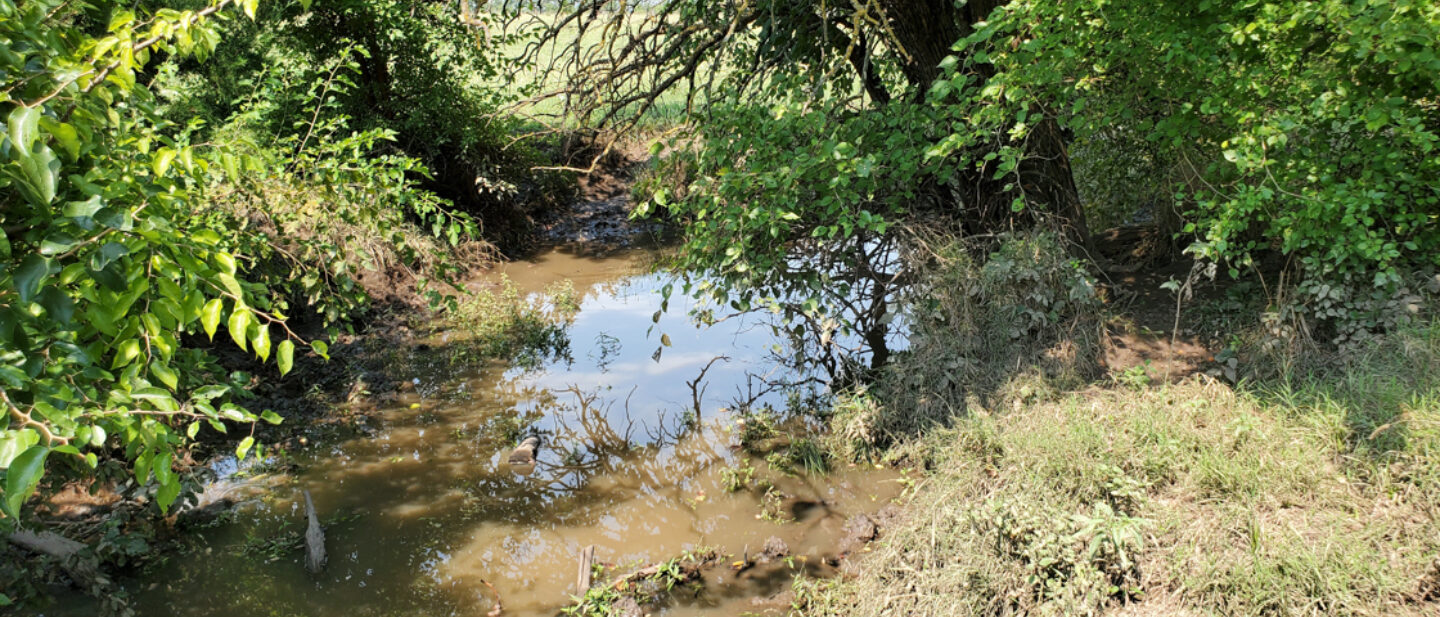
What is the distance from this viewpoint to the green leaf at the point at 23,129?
1.42 meters

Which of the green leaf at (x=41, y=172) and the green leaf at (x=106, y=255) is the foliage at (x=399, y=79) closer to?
the green leaf at (x=106, y=255)

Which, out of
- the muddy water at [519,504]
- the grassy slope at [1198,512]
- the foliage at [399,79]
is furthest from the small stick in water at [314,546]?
the foliage at [399,79]

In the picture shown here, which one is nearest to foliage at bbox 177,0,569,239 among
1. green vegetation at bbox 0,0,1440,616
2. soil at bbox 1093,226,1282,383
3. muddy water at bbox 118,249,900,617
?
muddy water at bbox 118,249,900,617

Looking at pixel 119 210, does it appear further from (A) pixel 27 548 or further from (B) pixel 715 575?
(A) pixel 27 548

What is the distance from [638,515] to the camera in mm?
5207

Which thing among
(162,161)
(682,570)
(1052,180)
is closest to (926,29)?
(1052,180)

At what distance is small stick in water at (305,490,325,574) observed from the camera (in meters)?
4.64

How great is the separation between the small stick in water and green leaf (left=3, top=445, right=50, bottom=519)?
3501mm

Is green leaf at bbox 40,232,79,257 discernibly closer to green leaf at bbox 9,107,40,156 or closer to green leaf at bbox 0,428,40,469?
green leaf at bbox 9,107,40,156

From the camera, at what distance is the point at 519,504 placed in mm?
5383

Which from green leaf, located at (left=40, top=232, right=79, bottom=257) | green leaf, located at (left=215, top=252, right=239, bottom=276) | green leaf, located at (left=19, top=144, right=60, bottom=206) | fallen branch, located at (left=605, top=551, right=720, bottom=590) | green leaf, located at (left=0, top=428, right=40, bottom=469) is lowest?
fallen branch, located at (left=605, top=551, right=720, bottom=590)

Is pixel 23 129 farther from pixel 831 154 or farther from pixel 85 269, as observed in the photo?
pixel 831 154

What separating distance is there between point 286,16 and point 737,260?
772 cm

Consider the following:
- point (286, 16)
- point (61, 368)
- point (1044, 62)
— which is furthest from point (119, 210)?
point (286, 16)
